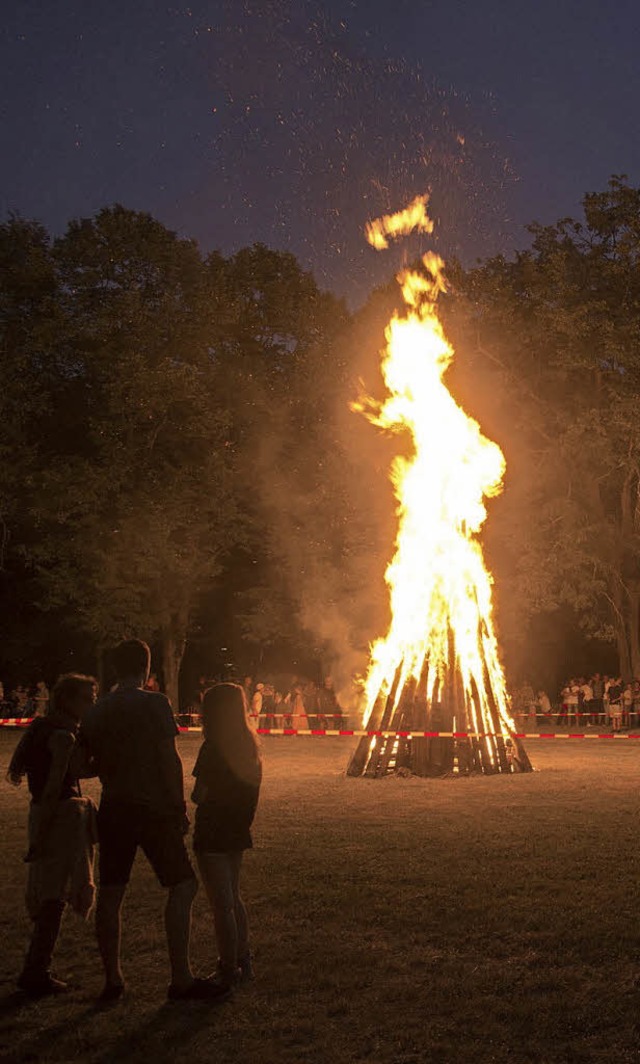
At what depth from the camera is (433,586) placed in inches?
741

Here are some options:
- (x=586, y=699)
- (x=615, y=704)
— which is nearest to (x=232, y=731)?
(x=615, y=704)

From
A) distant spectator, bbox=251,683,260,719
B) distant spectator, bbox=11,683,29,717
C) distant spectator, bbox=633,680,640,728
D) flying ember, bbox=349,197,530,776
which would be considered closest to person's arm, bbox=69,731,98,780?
flying ember, bbox=349,197,530,776

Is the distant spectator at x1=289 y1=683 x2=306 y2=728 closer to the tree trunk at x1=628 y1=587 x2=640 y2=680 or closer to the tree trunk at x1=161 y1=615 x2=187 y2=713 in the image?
the tree trunk at x1=161 y1=615 x2=187 y2=713

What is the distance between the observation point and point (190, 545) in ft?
118

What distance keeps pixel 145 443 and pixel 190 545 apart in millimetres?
3720

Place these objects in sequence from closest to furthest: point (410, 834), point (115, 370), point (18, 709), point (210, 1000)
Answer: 1. point (210, 1000)
2. point (410, 834)
3. point (115, 370)
4. point (18, 709)

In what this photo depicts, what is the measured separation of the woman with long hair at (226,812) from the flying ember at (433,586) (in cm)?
1152

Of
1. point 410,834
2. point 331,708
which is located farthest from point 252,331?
point 410,834

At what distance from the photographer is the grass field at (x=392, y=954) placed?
5.30 metres

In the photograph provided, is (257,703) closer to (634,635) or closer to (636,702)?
(636,702)

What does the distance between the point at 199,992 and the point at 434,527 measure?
1360cm

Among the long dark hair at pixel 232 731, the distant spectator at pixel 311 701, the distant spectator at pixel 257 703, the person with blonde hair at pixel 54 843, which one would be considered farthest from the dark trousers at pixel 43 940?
the distant spectator at pixel 311 701

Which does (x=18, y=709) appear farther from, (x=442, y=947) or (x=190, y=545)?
(x=442, y=947)

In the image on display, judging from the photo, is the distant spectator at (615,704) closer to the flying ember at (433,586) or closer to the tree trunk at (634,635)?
the tree trunk at (634,635)
